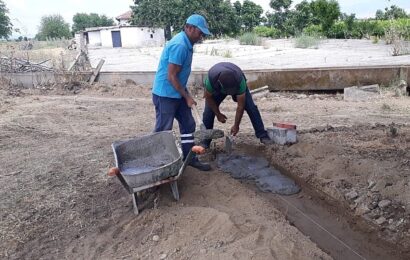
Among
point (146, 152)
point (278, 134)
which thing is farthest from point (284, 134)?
point (146, 152)

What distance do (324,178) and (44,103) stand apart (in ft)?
23.7

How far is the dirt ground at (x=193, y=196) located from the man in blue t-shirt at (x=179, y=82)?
52 cm

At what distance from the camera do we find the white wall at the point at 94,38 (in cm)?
5347

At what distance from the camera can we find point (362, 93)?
338 inches

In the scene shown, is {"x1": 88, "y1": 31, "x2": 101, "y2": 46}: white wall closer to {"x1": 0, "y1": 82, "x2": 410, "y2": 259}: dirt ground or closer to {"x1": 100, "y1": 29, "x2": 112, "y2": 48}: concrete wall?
{"x1": 100, "y1": 29, "x2": 112, "y2": 48}: concrete wall

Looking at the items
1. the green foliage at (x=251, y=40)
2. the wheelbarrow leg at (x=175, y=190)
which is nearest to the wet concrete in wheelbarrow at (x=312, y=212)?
the wheelbarrow leg at (x=175, y=190)

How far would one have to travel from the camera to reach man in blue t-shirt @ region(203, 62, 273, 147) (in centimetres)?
473

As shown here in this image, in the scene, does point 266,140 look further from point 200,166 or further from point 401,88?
point 401,88

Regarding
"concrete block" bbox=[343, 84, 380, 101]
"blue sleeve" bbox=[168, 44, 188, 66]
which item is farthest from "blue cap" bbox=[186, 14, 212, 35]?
"concrete block" bbox=[343, 84, 380, 101]

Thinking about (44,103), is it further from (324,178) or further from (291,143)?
(324,178)

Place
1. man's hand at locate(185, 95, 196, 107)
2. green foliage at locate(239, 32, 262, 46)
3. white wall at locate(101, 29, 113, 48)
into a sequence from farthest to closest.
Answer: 1. white wall at locate(101, 29, 113, 48)
2. green foliage at locate(239, 32, 262, 46)
3. man's hand at locate(185, 95, 196, 107)

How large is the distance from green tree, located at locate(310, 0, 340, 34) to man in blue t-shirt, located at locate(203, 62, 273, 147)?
881 inches

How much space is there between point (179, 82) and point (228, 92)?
81 cm

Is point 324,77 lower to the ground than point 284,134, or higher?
higher
